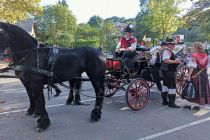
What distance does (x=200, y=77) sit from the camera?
8344 mm

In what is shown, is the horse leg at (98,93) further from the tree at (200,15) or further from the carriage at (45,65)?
the tree at (200,15)

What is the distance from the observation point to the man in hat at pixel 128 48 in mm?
8516

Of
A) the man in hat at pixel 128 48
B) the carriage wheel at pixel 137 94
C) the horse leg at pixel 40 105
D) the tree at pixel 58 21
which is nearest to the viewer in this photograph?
the horse leg at pixel 40 105

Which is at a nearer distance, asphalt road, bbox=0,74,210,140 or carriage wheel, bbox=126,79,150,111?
asphalt road, bbox=0,74,210,140

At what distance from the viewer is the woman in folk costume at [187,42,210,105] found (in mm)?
8250

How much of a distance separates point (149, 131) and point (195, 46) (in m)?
3.03

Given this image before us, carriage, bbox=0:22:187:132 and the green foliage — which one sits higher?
the green foliage

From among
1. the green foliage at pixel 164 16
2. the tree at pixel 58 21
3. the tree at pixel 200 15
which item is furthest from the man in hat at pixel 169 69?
the tree at pixel 58 21

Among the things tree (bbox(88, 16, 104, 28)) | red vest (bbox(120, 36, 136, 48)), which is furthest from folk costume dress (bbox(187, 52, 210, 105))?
tree (bbox(88, 16, 104, 28))

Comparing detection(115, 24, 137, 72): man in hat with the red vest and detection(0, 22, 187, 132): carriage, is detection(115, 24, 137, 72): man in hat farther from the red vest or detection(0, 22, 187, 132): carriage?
detection(0, 22, 187, 132): carriage

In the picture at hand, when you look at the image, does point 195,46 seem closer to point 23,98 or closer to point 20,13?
point 23,98

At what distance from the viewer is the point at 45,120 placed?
21.4 feet

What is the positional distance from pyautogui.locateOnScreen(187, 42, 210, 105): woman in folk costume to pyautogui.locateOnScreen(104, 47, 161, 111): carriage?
4.33 ft

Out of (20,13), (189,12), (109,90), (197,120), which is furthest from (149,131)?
(189,12)
